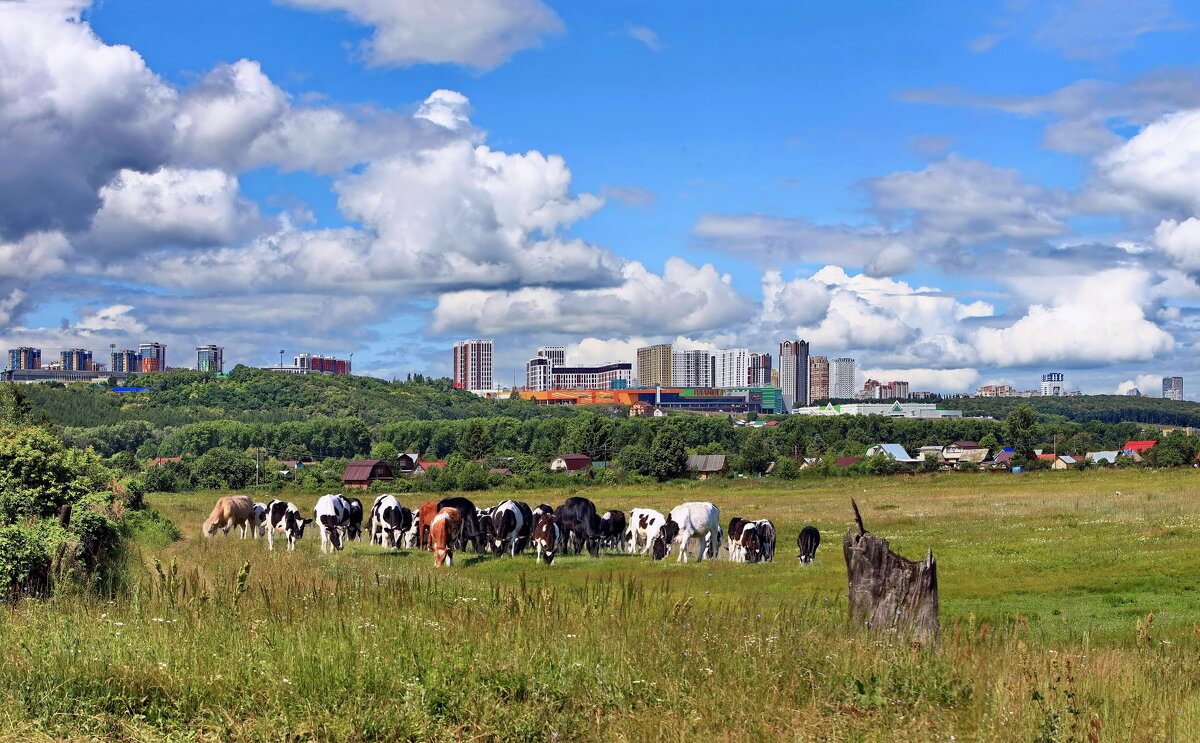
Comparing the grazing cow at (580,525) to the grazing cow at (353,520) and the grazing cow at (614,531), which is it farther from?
the grazing cow at (353,520)

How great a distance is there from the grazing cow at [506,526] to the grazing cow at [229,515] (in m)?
11.4

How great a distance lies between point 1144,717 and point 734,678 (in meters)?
3.05

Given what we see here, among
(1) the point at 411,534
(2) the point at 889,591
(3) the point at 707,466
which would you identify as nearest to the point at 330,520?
(1) the point at 411,534

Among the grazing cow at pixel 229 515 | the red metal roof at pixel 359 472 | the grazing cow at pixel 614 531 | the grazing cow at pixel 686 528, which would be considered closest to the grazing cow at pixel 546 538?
the grazing cow at pixel 686 528

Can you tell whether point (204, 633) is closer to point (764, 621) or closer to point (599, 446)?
point (764, 621)

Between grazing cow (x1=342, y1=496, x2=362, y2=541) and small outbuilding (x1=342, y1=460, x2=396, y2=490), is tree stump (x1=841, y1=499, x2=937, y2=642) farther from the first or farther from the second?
small outbuilding (x1=342, y1=460, x2=396, y2=490)

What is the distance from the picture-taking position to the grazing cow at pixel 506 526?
34469 millimetres

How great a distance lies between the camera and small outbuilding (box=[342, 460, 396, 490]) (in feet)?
344

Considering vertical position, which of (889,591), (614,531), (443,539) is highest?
(889,591)

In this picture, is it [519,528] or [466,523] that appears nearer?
[519,528]

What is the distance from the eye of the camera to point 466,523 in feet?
119

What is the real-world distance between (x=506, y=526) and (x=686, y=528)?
603 cm

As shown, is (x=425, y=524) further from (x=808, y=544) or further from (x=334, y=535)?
(x=808, y=544)

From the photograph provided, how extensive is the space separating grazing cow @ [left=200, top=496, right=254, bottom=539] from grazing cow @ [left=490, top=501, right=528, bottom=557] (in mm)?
11377
